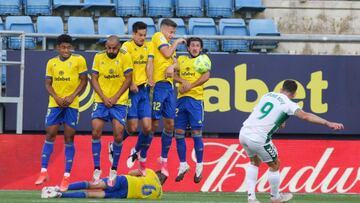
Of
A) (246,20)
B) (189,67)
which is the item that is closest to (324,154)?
(189,67)

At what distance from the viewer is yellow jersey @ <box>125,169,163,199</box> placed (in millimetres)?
15008

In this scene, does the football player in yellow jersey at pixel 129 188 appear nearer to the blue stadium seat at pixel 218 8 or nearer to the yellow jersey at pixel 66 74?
the yellow jersey at pixel 66 74

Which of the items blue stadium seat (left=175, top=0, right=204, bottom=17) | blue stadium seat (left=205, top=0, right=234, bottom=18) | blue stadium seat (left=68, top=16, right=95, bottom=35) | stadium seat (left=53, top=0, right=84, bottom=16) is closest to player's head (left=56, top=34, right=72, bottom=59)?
blue stadium seat (left=68, top=16, right=95, bottom=35)

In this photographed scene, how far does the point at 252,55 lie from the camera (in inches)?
778

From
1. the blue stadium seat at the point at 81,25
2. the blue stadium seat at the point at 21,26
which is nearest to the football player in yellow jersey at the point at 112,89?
the blue stadium seat at the point at 21,26

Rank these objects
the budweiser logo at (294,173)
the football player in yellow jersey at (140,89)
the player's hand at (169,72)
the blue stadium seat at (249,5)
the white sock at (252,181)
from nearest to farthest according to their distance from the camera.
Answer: the white sock at (252,181)
the football player in yellow jersey at (140,89)
the player's hand at (169,72)
the budweiser logo at (294,173)
the blue stadium seat at (249,5)

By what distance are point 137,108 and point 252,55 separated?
3.99 m

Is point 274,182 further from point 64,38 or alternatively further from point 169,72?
point 64,38

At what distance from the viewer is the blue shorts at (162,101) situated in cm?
1673

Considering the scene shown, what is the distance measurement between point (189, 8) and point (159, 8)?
703mm

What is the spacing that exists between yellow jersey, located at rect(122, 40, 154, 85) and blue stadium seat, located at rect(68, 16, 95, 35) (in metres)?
5.56

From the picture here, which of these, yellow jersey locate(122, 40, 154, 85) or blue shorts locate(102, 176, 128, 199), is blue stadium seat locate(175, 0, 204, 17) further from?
blue shorts locate(102, 176, 128, 199)

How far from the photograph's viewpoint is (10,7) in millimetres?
22281

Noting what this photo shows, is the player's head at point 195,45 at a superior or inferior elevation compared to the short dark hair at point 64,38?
inferior
